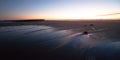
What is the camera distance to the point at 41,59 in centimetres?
774

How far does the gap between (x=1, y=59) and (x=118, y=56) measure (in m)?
6.58

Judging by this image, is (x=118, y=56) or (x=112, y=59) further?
(x=118, y=56)

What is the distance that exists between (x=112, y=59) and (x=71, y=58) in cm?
221

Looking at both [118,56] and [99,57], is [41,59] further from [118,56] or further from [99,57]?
[118,56]

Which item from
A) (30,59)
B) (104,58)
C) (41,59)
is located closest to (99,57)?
(104,58)

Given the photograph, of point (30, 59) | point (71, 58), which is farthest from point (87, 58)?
point (30, 59)

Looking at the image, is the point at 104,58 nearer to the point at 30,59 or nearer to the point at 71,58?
the point at 71,58

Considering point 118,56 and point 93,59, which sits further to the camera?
point 118,56

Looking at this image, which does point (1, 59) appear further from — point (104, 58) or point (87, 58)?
point (104, 58)

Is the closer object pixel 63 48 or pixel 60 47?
pixel 63 48

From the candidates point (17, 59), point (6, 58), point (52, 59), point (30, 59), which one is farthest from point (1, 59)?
point (52, 59)

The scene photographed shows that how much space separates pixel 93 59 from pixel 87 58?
36 centimetres

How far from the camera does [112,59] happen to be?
7656 millimetres

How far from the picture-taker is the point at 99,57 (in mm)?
8016
